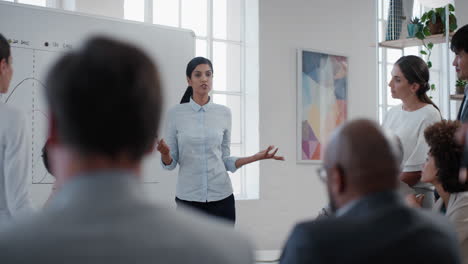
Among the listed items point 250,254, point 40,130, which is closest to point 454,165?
point 250,254

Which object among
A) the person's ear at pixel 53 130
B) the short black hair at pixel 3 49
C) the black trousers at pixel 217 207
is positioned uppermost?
the short black hair at pixel 3 49

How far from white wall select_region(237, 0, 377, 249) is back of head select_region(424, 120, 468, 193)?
3.18 m

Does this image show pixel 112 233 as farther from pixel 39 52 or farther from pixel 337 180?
pixel 39 52

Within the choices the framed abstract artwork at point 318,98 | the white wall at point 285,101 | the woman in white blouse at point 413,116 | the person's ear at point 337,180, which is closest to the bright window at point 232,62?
the white wall at point 285,101

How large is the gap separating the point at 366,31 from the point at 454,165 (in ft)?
14.5

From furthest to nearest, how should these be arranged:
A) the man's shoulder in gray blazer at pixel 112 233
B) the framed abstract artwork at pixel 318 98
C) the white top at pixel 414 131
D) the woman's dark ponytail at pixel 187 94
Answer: the framed abstract artwork at pixel 318 98 < the woman's dark ponytail at pixel 187 94 < the white top at pixel 414 131 < the man's shoulder in gray blazer at pixel 112 233

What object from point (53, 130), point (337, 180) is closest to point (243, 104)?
point (337, 180)

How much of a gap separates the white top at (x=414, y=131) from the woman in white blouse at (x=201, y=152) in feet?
2.58

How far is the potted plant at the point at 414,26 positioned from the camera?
4660mm

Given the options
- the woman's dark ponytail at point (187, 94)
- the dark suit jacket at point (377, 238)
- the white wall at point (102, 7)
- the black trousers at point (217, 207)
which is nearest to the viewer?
the dark suit jacket at point (377, 238)

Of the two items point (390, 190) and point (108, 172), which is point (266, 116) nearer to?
point (390, 190)

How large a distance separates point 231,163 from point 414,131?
115cm

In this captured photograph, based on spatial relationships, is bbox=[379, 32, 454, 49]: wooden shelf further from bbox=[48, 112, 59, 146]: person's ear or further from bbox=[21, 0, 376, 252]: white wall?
bbox=[48, 112, 59, 146]: person's ear

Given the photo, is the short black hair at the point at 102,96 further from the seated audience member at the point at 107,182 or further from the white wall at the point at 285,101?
the white wall at the point at 285,101
